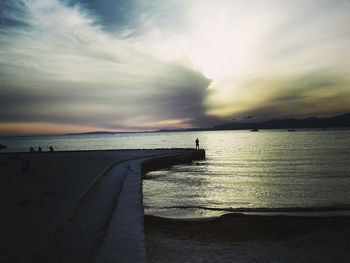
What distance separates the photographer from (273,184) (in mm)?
22766

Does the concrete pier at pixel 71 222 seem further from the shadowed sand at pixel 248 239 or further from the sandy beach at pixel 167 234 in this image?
the shadowed sand at pixel 248 239

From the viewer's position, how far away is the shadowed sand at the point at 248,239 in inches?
331

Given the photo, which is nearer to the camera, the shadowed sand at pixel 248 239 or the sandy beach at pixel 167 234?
the sandy beach at pixel 167 234

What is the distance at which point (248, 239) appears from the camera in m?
10.1

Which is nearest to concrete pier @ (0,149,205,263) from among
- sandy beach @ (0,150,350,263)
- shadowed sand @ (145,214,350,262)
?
sandy beach @ (0,150,350,263)

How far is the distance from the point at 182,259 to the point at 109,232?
6.61 feet

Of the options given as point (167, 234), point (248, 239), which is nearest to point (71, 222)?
point (167, 234)

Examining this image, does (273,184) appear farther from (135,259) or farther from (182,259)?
(135,259)

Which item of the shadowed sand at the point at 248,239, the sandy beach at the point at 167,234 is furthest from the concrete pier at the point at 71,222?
the shadowed sand at the point at 248,239

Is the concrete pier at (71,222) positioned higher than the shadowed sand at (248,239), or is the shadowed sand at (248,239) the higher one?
the concrete pier at (71,222)

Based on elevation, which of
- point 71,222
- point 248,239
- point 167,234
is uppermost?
point 71,222

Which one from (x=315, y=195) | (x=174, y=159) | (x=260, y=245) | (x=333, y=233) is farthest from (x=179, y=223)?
(x=174, y=159)

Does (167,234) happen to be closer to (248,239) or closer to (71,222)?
(248,239)

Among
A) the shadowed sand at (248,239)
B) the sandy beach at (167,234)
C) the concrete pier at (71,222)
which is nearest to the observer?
the concrete pier at (71,222)
